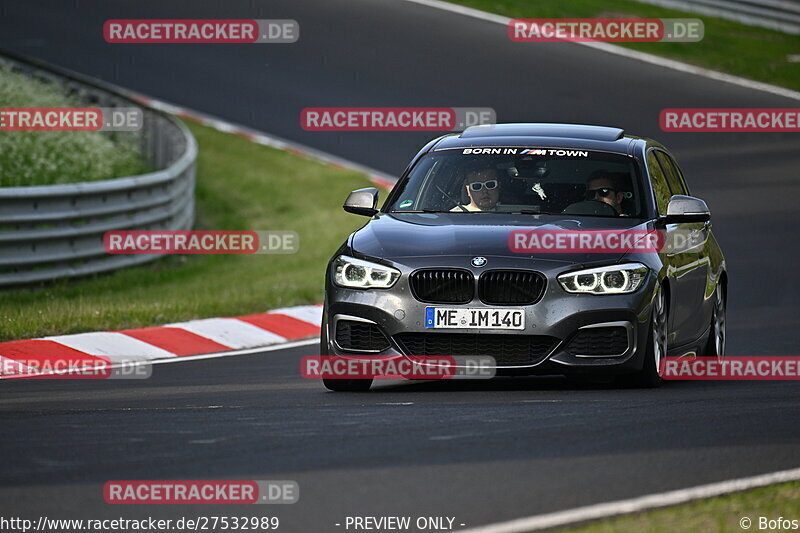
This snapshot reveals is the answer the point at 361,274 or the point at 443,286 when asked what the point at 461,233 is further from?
the point at 361,274

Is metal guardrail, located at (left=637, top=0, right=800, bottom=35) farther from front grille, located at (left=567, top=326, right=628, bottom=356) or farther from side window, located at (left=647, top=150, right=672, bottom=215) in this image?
front grille, located at (left=567, top=326, right=628, bottom=356)

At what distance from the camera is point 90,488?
624 centimetres

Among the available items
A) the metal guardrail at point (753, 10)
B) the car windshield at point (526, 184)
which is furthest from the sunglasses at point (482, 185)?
the metal guardrail at point (753, 10)

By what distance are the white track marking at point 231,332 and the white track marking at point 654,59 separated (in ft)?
48.8

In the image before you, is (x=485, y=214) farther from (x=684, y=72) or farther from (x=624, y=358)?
(x=684, y=72)

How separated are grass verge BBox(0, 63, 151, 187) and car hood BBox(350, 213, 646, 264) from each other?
32.8ft

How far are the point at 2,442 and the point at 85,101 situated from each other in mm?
16068

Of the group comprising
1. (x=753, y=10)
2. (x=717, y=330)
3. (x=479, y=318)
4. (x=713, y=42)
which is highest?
(x=753, y=10)

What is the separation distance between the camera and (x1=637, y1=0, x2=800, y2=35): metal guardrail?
98.0ft

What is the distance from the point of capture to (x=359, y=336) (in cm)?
927

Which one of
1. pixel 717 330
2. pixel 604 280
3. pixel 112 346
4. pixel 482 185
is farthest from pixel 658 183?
pixel 112 346

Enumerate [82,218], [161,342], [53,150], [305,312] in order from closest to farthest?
1. [161,342]
2. [305,312]
3. [82,218]
4. [53,150]

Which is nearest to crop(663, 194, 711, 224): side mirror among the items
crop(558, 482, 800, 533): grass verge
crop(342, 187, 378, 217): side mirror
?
crop(342, 187, 378, 217): side mirror

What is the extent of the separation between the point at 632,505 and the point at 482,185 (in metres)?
4.47
